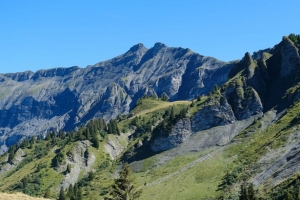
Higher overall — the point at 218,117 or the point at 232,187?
the point at 218,117

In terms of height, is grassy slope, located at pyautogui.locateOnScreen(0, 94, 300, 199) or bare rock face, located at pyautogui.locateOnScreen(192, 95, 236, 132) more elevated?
bare rock face, located at pyautogui.locateOnScreen(192, 95, 236, 132)

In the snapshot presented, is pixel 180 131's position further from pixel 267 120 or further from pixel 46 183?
pixel 46 183

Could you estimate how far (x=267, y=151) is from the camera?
447 ft

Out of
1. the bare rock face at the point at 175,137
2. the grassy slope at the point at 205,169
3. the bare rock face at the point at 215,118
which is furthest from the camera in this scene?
the bare rock face at the point at 215,118

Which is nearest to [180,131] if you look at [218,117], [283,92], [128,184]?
[218,117]

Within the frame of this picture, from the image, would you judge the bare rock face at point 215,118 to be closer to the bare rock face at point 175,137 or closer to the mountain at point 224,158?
the mountain at point 224,158

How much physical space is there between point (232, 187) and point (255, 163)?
15326mm

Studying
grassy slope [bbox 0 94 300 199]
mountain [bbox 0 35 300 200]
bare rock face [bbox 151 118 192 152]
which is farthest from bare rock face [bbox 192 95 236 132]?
grassy slope [bbox 0 94 300 199]

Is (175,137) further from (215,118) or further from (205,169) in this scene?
(205,169)

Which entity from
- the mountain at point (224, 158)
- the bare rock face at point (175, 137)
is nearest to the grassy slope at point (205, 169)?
the mountain at point (224, 158)

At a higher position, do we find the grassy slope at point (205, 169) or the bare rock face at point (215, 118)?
the bare rock face at point (215, 118)

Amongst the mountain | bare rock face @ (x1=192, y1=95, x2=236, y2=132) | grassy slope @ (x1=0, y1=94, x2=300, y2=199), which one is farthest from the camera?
bare rock face @ (x1=192, y1=95, x2=236, y2=132)

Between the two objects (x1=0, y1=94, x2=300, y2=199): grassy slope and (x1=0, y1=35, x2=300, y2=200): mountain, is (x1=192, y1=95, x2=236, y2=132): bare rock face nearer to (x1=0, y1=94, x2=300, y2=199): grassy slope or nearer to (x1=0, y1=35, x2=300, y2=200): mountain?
(x1=0, y1=35, x2=300, y2=200): mountain

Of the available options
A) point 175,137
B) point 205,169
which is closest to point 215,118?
point 175,137
